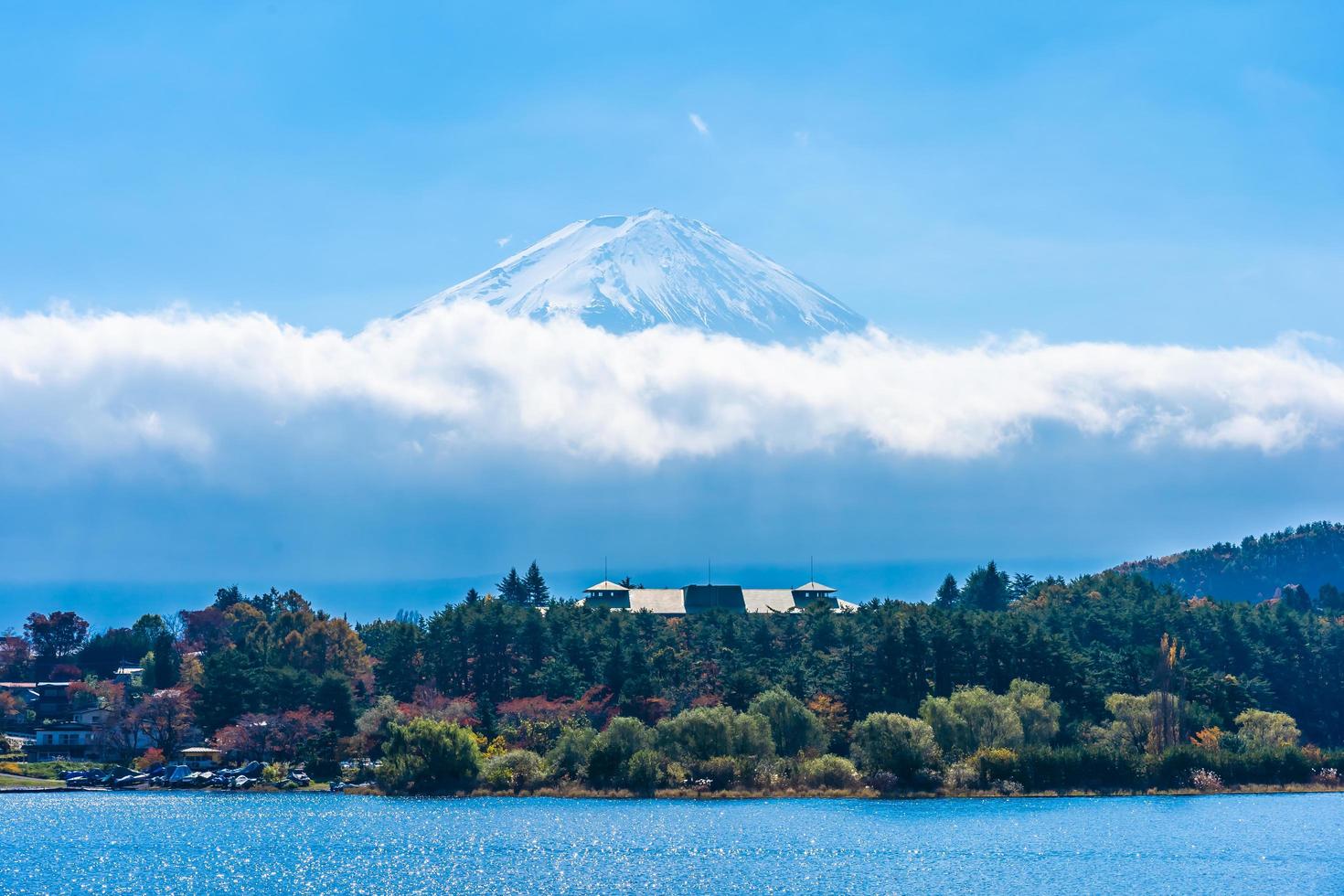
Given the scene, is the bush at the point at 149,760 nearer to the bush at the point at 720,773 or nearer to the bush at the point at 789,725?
the bush at the point at 720,773

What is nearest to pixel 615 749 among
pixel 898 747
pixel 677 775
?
pixel 677 775

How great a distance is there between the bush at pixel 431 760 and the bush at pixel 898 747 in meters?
25.8

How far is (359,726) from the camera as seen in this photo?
11069 centimetres

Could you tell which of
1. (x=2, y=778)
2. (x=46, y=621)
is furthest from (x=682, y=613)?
(x=2, y=778)

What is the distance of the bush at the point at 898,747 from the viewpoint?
9144cm

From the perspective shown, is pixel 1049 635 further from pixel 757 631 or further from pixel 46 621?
pixel 46 621

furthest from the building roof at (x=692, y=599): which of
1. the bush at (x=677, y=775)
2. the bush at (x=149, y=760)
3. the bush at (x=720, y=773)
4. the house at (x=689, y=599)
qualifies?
the bush at (x=720, y=773)

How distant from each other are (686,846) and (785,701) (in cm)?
3168

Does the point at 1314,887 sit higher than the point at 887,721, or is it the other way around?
the point at 887,721

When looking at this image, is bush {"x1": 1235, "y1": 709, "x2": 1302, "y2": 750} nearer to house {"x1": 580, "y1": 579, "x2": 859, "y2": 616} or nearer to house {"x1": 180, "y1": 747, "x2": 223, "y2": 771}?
house {"x1": 180, "y1": 747, "x2": 223, "y2": 771}

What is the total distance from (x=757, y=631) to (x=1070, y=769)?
42.5m

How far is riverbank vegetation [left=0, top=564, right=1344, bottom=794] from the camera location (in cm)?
9394

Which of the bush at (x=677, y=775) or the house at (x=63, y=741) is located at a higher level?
the house at (x=63, y=741)

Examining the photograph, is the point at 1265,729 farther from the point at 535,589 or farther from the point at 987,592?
the point at 535,589
